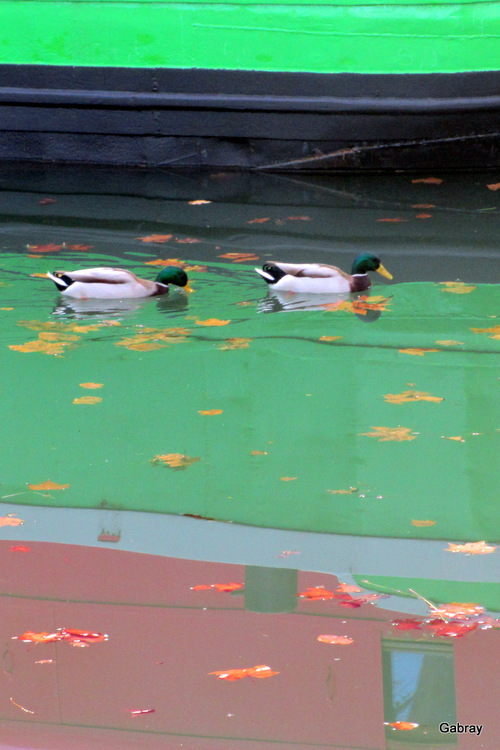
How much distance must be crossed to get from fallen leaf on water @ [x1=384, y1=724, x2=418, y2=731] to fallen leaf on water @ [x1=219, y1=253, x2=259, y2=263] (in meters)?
5.52

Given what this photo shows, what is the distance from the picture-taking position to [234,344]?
6398mm

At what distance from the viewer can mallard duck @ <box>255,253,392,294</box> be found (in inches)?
293

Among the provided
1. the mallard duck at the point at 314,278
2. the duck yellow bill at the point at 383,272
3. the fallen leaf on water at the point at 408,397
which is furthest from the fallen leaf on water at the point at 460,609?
the duck yellow bill at the point at 383,272

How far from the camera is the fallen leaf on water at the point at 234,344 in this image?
6344 mm

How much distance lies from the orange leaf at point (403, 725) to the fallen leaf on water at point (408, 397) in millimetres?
2460

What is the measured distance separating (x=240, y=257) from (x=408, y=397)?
3.22 metres

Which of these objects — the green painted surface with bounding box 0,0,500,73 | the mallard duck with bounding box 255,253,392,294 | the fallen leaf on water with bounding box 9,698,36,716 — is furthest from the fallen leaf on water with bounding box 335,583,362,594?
the green painted surface with bounding box 0,0,500,73

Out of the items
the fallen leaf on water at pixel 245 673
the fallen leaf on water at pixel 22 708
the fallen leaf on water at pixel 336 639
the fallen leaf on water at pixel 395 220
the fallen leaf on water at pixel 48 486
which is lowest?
the fallen leaf on water at pixel 22 708

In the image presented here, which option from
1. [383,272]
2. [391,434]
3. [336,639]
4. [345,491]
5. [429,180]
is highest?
[429,180]

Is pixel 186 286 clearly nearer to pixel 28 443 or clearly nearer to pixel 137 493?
pixel 28 443

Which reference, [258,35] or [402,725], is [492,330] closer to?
[402,725]

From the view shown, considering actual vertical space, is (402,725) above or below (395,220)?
below

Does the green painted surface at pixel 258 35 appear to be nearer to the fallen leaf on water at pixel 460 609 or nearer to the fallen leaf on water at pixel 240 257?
the fallen leaf on water at pixel 240 257

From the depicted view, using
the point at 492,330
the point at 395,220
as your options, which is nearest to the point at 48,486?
the point at 492,330
